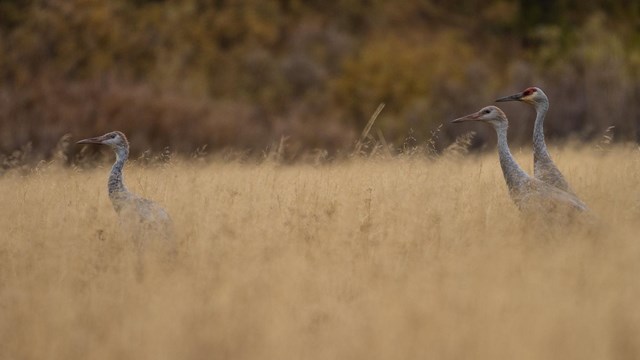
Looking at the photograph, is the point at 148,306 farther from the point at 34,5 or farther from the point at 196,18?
the point at 196,18

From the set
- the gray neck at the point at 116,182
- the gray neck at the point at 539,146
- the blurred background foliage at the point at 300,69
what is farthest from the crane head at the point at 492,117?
the blurred background foliage at the point at 300,69

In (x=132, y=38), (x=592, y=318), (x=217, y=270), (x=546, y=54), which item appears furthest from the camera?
(x=546, y=54)

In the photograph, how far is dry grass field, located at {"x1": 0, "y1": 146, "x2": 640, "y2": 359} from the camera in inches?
188

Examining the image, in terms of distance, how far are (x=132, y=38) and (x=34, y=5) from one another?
8.71 feet

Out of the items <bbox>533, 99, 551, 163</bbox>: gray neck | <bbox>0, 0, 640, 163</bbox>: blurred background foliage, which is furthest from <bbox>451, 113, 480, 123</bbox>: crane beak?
<bbox>0, 0, 640, 163</bbox>: blurred background foliage

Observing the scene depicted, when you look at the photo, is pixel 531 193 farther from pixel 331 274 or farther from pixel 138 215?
pixel 138 215

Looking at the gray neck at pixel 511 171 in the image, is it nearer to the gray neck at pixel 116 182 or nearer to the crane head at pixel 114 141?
the gray neck at pixel 116 182

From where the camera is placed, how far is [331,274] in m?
5.99

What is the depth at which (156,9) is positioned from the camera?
1128 inches

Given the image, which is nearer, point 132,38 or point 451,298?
point 451,298

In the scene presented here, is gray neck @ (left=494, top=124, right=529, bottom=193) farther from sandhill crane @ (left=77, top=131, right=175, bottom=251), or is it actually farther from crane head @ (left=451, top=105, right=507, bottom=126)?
sandhill crane @ (left=77, top=131, right=175, bottom=251)

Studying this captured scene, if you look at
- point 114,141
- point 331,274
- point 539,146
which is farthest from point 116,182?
point 539,146

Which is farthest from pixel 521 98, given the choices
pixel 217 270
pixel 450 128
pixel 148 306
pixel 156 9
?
pixel 156 9

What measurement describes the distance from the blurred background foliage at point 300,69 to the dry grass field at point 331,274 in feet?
28.6
